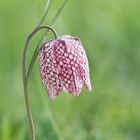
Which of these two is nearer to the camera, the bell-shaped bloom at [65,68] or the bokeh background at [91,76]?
the bell-shaped bloom at [65,68]

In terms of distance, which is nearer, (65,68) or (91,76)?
(65,68)

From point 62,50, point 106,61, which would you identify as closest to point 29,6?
point 106,61

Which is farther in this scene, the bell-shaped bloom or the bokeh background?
the bokeh background

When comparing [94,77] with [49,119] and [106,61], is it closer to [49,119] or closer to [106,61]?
[106,61]
